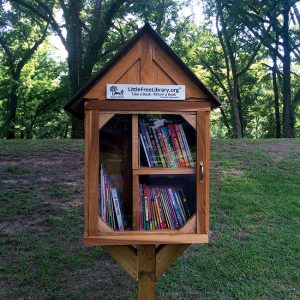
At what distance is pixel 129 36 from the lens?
52.2 feet

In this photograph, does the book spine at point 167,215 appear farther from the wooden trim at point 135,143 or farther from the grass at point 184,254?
the grass at point 184,254

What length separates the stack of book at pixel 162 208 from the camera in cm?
228

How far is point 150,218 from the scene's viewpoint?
229cm

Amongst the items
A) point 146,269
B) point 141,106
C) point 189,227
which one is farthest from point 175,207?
point 141,106

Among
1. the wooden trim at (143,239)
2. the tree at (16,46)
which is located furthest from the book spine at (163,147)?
the tree at (16,46)

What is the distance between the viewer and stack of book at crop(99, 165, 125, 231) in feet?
7.42

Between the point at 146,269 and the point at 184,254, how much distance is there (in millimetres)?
1833

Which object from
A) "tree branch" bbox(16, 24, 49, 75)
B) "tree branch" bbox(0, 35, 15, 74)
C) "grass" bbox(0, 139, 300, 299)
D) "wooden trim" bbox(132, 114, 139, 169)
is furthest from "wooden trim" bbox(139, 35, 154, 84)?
"tree branch" bbox(16, 24, 49, 75)

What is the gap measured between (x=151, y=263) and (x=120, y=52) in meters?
1.30

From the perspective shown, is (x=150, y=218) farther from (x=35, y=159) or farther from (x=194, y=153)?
(x=35, y=159)

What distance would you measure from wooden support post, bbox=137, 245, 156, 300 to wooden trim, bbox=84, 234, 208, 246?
8.6 inches

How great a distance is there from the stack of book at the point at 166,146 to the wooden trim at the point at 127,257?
0.56 m

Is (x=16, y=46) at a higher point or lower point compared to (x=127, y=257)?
higher

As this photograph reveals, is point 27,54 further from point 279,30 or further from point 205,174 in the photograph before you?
point 205,174
